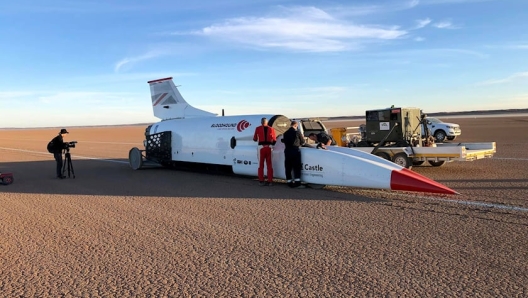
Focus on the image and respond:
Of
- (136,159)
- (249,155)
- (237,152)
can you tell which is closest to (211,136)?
(237,152)

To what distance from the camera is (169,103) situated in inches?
682

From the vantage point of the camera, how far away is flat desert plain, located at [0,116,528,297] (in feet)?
14.6

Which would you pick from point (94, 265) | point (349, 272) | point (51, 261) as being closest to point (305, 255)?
point (349, 272)

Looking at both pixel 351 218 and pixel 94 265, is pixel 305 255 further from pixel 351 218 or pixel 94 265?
pixel 94 265

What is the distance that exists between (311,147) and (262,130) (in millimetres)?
1383

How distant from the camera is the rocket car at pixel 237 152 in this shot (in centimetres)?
913

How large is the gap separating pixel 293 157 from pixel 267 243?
16.0 feet

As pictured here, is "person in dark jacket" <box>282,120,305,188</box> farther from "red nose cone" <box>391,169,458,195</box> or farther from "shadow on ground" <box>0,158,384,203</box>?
"red nose cone" <box>391,169,458,195</box>

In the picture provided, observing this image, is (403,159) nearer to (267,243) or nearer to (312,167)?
(312,167)

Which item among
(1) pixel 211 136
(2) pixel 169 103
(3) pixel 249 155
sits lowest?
(3) pixel 249 155

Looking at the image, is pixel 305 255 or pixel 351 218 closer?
pixel 305 255

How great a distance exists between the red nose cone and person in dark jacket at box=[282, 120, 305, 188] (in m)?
2.43

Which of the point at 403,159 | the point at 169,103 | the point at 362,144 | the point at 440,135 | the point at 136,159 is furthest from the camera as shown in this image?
the point at 440,135

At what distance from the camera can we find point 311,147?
10.7 meters
